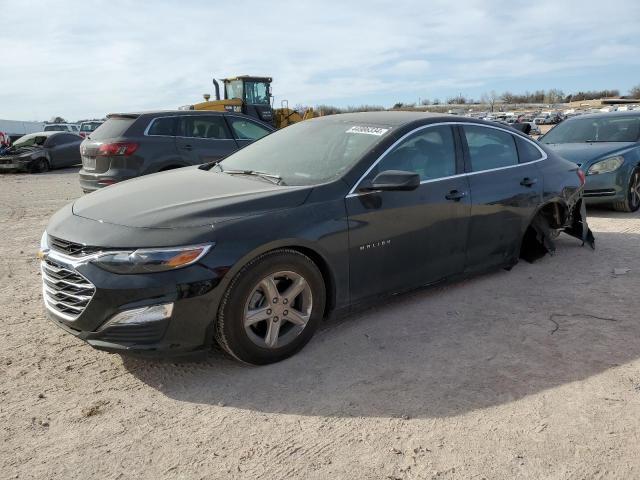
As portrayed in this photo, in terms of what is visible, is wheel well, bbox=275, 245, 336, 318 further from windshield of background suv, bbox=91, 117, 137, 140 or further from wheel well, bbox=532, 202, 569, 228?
windshield of background suv, bbox=91, 117, 137, 140

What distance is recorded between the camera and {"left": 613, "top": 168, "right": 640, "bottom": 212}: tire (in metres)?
8.04

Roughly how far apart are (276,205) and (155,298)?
0.95 m

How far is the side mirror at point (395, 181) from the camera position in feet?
12.0

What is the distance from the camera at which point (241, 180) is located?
4.01 metres

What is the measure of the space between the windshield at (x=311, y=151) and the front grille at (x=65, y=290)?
1.51 meters

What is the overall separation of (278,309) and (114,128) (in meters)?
6.11

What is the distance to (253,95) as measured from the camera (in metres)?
19.2

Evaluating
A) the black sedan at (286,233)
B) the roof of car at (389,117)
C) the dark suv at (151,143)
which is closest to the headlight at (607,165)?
the black sedan at (286,233)

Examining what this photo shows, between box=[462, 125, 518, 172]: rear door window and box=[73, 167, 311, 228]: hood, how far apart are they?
5.94 feet

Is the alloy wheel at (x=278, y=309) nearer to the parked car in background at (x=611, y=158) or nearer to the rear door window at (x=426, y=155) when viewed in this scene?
the rear door window at (x=426, y=155)

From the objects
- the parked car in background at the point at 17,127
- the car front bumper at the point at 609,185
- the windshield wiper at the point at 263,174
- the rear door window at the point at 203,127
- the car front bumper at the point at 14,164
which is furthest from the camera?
the parked car in background at the point at 17,127

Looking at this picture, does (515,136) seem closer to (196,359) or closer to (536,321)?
(536,321)

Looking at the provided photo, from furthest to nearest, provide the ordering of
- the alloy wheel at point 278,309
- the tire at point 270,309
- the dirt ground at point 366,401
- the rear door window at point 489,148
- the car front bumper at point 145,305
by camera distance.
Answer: the rear door window at point 489,148 → the alloy wheel at point 278,309 → the tire at point 270,309 → the car front bumper at point 145,305 → the dirt ground at point 366,401

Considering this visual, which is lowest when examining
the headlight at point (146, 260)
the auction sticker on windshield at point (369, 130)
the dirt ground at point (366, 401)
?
the dirt ground at point (366, 401)
